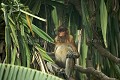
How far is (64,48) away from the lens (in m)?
4.88

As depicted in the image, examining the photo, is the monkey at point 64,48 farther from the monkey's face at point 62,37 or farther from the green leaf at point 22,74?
the green leaf at point 22,74

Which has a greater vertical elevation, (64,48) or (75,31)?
(75,31)

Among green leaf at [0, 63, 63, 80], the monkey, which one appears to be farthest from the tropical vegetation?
green leaf at [0, 63, 63, 80]

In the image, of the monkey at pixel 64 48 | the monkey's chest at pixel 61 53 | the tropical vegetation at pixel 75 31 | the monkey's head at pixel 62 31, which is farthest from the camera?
the monkey's chest at pixel 61 53

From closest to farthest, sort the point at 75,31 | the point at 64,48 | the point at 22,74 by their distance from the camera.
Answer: the point at 22,74, the point at 64,48, the point at 75,31

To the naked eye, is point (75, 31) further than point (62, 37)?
Yes

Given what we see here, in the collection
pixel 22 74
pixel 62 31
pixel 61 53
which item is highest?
pixel 22 74

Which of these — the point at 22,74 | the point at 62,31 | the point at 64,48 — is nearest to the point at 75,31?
the point at 64,48

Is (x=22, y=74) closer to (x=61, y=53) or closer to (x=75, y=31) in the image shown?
(x=61, y=53)

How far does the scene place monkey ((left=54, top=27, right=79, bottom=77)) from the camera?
Answer: 15.0 feet

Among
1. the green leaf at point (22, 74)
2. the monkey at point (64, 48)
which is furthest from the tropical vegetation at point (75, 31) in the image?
the green leaf at point (22, 74)

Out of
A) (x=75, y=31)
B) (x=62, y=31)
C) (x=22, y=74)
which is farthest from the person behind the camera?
(x=75, y=31)

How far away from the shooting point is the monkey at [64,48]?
4562 millimetres

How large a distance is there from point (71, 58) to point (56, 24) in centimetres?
123
